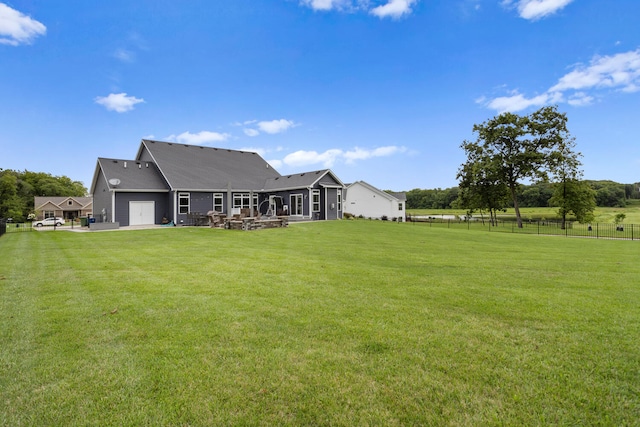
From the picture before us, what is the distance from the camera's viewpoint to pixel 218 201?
2625 cm

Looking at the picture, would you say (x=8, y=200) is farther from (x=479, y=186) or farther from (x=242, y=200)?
(x=479, y=186)

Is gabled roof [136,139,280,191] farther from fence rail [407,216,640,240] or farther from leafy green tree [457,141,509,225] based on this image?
leafy green tree [457,141,509,225]

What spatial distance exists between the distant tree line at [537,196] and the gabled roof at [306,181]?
21563 mm

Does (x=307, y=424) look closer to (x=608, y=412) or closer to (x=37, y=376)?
(x=608, y=412)

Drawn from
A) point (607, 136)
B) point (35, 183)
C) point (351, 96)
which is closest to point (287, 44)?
point (351, 96)

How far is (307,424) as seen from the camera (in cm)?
206

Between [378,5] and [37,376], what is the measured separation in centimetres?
2272

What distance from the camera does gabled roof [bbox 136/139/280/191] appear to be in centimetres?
2530

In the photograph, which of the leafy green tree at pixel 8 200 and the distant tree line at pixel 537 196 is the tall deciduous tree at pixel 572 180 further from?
the leafy green tree at pixel 8 200

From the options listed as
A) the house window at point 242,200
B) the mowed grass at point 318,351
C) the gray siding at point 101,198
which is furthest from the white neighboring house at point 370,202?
the mowed grass at point 318,351

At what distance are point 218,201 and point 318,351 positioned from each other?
82.0 ft

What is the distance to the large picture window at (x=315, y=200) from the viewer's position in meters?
25.8

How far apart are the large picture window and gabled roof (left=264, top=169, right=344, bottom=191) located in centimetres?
77

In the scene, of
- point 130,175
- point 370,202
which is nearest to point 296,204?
point 130,175
